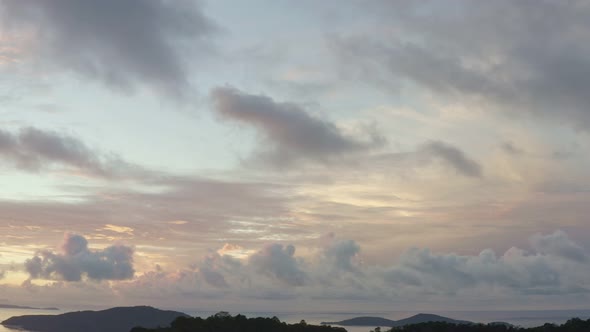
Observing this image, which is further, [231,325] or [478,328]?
[478,328]

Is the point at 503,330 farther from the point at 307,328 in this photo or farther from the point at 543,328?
the point at 307,328

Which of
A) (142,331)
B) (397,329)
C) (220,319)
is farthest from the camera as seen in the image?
(397,329)

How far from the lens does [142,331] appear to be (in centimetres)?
16812

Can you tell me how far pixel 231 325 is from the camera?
178000mm

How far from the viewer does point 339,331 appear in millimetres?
185750

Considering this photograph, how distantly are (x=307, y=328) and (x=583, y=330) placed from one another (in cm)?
8560

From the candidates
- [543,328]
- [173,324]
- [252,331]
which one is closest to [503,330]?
[543,328]

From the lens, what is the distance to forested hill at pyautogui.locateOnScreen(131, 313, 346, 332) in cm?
16862

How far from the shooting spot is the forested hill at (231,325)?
169 meters

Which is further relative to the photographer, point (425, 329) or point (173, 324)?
point (425, 329)

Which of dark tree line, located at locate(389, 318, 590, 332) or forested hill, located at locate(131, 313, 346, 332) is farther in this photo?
dark tree line, located at locate(389, 318, 590, 332)

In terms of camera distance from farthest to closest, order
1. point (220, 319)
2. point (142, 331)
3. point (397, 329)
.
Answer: point (397, 329)
point (220, 319)
point (142, 331)

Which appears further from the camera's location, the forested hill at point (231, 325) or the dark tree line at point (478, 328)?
the dark tree line at point (478, 328)

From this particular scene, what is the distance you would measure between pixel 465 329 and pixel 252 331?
222 ft
